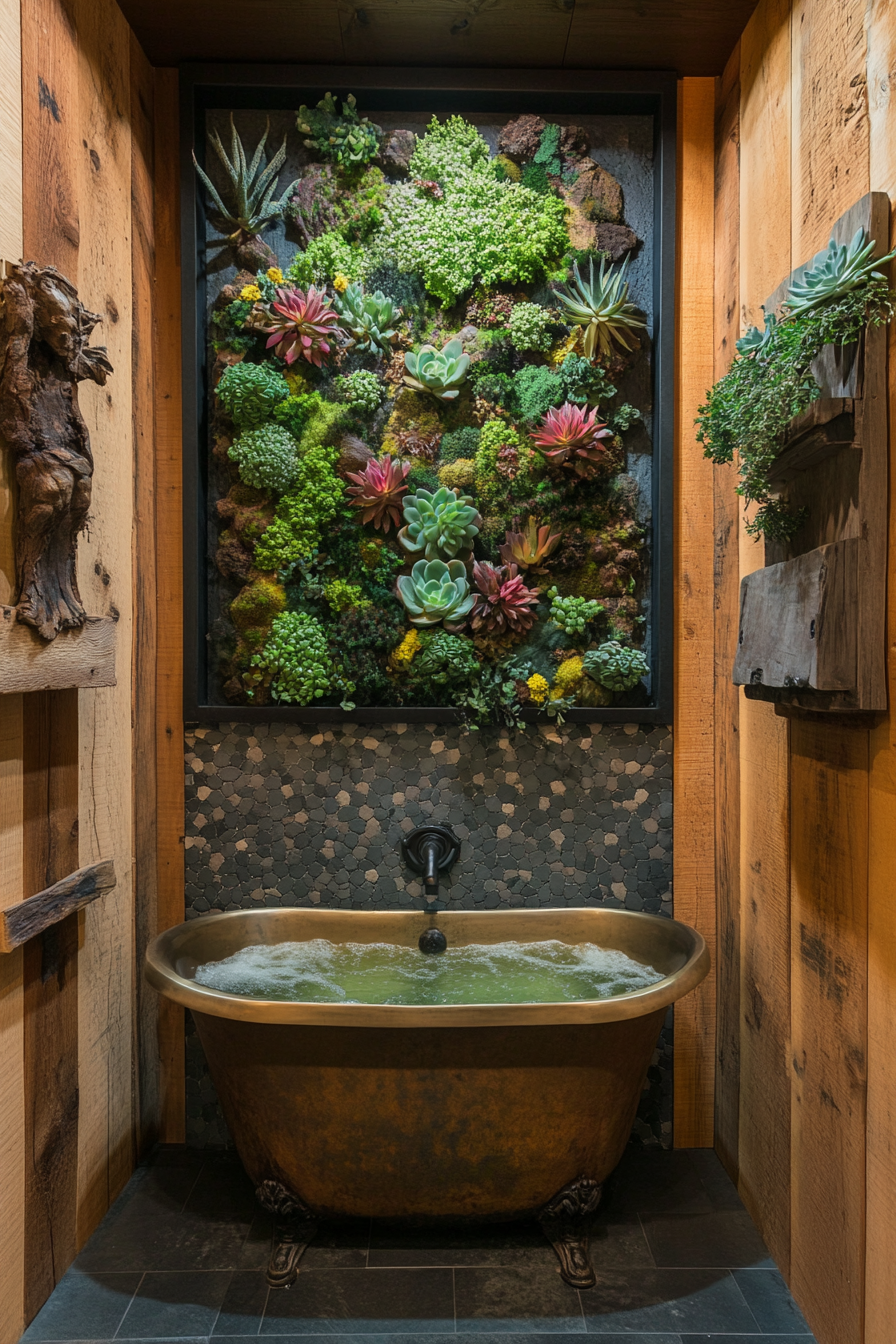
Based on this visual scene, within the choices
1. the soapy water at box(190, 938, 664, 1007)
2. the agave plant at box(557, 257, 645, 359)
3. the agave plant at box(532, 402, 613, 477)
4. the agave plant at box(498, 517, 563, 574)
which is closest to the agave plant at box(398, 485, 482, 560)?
the agave plant at box(498, 517, 563, 574)

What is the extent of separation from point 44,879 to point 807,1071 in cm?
160

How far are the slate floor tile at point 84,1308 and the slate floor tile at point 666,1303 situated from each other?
0.94 meters

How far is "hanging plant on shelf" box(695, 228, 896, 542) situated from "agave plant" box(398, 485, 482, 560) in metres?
0.71

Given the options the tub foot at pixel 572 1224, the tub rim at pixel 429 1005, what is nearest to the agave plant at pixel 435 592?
the tub rim at pixel 429 1005

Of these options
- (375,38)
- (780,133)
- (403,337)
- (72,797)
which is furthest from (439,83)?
(72,797)

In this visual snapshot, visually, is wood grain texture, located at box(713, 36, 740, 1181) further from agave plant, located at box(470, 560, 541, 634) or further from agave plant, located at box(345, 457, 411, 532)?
agave plant, located at box(345, 457, 411, 532)

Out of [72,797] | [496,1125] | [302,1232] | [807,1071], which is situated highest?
[72,797]

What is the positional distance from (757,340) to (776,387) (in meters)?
0.17

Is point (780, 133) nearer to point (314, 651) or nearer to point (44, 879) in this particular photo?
point (314, 651)

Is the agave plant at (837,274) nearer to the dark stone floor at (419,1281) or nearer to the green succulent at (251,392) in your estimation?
the green succulent at (251,392)

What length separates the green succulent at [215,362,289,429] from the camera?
2184 mm

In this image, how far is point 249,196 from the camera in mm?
2223

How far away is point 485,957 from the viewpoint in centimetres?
211

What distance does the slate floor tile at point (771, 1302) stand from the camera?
159cm
